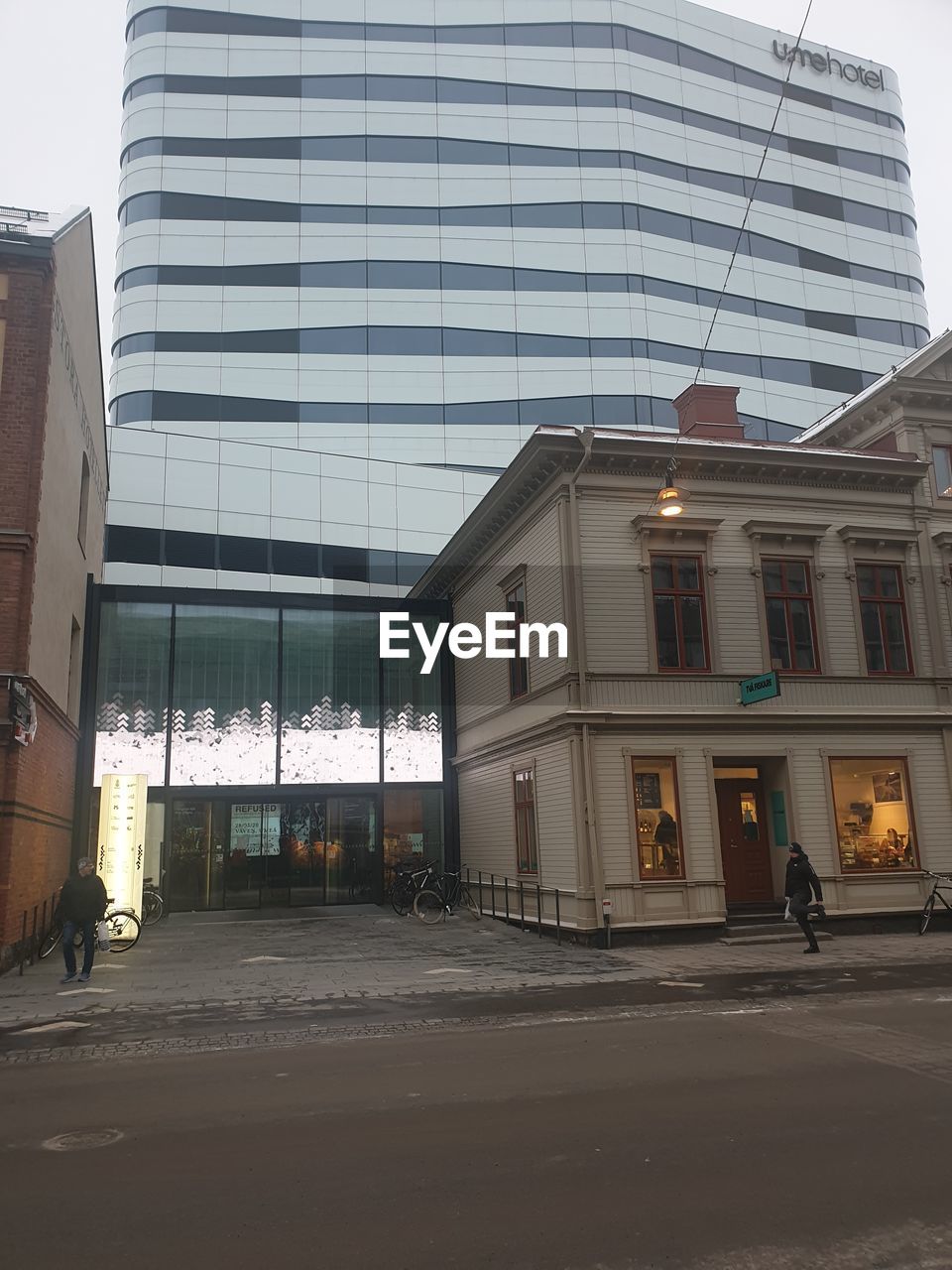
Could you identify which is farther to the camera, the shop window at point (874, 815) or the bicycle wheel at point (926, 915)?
the shop window at point (874, 815)

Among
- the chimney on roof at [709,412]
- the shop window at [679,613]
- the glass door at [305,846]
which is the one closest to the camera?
the shop window at [679,613]

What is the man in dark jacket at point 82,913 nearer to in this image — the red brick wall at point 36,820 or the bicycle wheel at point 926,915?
the red brick wall at point 36,820

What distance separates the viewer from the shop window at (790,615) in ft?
63.4

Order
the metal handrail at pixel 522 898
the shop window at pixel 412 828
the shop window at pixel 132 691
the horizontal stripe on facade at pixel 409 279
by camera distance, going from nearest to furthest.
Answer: the metal handrail at pixel 522 898 → the shop window at pixel 132 691 → the shop window at pixel 412 828 → the horizontal stripe on facade at pixel 409 279

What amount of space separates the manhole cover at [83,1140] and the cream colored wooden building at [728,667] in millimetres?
11126

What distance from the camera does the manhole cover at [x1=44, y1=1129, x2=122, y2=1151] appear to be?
6.48m

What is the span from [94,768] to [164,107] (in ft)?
114

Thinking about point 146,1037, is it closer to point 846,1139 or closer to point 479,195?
point 846,1139

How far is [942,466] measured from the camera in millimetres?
21422

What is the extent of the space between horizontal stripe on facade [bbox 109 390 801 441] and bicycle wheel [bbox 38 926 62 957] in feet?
88.4

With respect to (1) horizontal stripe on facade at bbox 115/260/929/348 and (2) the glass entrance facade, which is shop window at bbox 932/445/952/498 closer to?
(2) the glass entrance facade

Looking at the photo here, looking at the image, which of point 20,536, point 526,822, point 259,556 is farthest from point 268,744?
point 259,556

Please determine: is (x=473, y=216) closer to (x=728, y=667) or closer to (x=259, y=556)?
(x=259, y=556)

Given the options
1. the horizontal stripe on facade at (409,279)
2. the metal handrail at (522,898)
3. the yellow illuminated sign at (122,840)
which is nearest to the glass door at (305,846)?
the metal handrail at (522,898)
